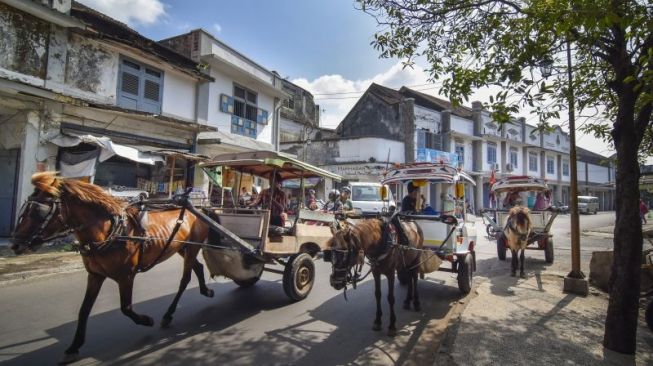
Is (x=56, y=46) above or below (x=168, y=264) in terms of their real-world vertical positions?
above

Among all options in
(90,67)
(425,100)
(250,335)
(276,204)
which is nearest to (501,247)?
(276,204)

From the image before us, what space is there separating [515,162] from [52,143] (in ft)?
130

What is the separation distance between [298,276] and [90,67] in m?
10.8

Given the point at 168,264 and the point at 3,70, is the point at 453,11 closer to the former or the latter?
the point at 168,264

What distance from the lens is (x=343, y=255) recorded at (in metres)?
4.35

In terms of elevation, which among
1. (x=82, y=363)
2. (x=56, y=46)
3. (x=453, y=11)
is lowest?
(x=82, y=363)

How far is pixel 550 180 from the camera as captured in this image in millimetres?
42344

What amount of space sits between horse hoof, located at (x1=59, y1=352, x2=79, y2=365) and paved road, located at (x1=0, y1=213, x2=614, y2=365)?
119 mm

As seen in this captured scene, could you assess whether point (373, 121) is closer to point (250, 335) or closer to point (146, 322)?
point (250, 335)

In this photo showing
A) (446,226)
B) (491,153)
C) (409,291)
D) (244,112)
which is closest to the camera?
(409,291)

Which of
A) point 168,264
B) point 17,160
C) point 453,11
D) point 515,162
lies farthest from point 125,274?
point 515,162

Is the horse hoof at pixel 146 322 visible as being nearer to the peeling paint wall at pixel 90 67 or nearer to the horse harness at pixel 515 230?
the horse harness at pixel 515 230

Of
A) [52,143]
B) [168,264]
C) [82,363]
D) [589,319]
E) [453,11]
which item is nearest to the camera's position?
[82,363]

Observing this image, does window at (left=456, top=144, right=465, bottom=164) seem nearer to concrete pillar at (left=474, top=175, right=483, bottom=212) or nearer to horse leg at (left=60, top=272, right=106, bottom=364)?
concrete pillar at (left=474, top=175, right=483, bottom=212)
